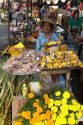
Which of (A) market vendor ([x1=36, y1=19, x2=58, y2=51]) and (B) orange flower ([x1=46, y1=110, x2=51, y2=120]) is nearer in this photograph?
(B) orange flower ([x1=46, y1=110, x2=51, y2=120])

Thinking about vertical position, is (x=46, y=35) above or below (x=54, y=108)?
above

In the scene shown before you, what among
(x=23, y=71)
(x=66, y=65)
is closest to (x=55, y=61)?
(x=66, y=65)

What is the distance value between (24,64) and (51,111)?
0.72 metres

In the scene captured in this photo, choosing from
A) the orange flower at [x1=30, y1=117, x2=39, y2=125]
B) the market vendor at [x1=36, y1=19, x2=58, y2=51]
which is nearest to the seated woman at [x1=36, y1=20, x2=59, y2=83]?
the market vendor at [x1=36, y1=19, x2=58, y2=51]

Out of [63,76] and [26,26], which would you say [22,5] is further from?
[63,76]

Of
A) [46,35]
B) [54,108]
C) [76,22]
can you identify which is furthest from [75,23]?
[54,108]

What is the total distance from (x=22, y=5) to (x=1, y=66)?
36.6 feet

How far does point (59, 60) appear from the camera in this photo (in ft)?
14.9

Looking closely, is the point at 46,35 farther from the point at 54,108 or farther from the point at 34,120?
the point at 34,120

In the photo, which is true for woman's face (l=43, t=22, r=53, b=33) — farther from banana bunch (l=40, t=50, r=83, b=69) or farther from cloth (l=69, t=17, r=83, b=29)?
cloth (l=69, t=17, r=83, b=29)

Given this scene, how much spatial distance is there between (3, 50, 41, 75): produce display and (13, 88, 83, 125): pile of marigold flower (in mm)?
372

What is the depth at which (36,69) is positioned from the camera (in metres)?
4.39

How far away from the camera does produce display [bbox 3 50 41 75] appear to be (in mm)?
4383

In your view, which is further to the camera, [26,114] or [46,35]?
[46,35]
